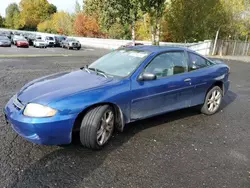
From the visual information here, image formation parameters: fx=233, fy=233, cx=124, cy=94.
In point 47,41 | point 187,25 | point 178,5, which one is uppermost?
point 178,5

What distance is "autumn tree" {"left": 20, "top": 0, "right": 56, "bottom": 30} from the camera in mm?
76425

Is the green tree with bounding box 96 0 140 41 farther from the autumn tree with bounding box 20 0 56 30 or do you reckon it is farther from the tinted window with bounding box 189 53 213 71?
the autumn tree with bounding box 20 0 56 30

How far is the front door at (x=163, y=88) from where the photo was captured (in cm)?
372

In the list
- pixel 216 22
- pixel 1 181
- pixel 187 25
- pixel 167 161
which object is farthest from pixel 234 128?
pixel 187 25

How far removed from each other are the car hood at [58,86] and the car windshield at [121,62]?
0.28m

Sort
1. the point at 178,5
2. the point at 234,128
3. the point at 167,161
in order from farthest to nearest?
the point at 178,5, the point at 234,128, the point at 167,161

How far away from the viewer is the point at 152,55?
404cm

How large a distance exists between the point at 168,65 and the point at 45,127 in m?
2.42

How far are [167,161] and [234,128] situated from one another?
204 centimetres

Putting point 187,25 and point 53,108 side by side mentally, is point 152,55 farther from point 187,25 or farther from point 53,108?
point 187,25

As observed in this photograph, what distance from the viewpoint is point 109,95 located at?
10.9ft

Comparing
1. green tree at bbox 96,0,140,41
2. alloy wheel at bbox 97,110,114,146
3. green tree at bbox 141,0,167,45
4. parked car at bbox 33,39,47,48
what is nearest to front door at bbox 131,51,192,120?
alloy wheel at bbox 97,110,114,146

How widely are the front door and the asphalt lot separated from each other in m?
0.43

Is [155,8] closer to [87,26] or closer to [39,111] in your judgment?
[39,111]
